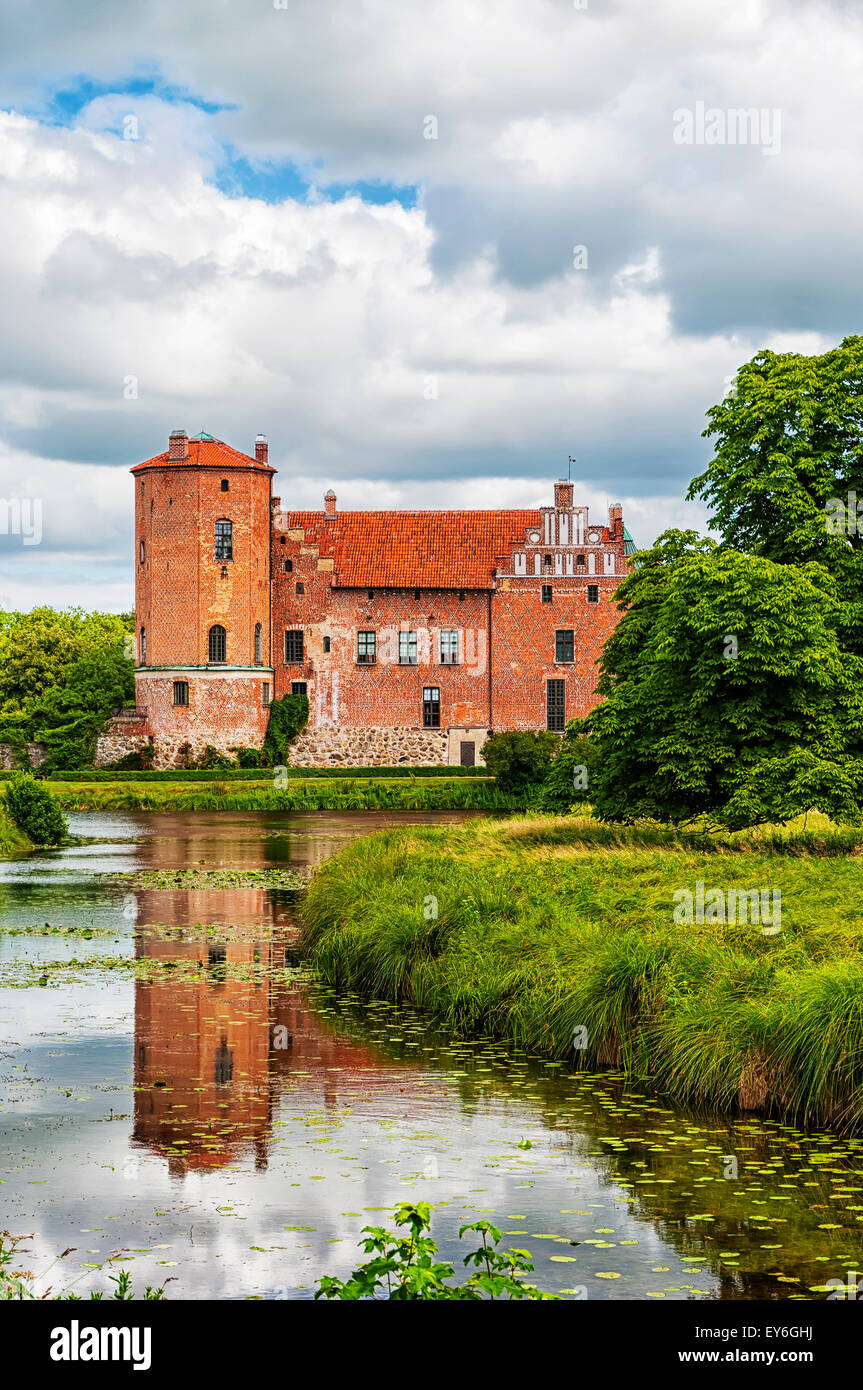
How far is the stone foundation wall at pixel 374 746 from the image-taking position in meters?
65.2

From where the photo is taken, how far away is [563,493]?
67.5 meters

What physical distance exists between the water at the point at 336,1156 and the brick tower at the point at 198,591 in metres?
46.4

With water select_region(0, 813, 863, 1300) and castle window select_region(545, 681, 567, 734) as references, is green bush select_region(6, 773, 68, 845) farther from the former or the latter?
castle window select_region(545, 681, 567, 734)

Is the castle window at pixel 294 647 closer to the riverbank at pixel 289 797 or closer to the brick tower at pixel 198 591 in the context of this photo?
the brick tower at pixel 198 591

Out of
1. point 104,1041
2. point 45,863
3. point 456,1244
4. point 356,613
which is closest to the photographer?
point 456,1244

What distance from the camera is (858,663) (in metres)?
23.2

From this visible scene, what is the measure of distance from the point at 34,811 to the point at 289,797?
17.4m

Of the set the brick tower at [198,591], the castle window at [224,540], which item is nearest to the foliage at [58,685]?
the brick tower at [198,591]

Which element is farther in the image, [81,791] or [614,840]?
[81,791]

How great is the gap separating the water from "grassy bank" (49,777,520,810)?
113 ft

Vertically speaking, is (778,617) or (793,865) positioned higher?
(778,617)

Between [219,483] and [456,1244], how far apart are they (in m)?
56.2
